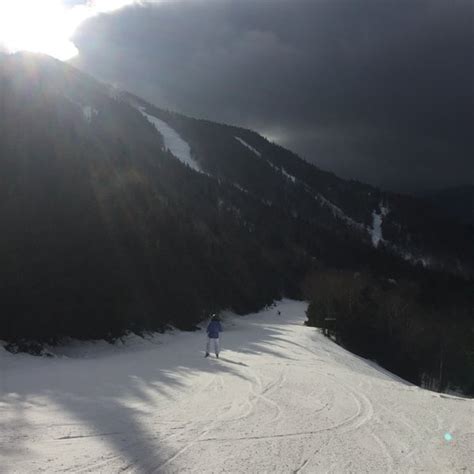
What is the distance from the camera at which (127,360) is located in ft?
52.2

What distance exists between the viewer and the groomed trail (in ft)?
20.1

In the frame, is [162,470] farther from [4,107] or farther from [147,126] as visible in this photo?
[147,126]

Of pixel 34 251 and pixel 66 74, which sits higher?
pixel 66 74

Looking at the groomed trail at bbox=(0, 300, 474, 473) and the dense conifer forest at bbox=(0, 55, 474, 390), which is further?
the dense conifer forest at bbox=(0, 55, 474, 390)

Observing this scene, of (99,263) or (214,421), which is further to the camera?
(99,263)

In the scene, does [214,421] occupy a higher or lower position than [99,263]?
lower

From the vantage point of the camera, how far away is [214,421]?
26.4ft

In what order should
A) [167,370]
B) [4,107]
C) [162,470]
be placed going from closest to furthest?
[162,470], [167,370], [4,107]

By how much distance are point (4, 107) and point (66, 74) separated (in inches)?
6087

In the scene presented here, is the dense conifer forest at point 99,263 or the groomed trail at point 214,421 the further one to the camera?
the dense conifer forest at point 99,263

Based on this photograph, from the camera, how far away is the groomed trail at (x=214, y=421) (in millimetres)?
6133

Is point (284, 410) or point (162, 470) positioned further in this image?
point (284, 410)

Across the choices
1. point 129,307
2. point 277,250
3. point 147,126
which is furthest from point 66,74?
point 129,307

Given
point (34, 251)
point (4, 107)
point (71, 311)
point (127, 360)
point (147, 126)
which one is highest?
point (147, 126)
